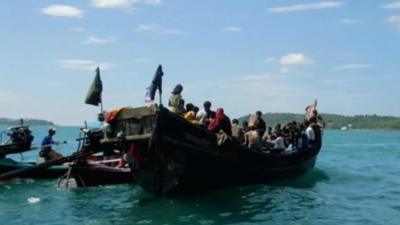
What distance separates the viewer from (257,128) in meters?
21.3

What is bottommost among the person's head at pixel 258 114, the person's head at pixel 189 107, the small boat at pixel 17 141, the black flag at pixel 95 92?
the small boat at pixel 17 141

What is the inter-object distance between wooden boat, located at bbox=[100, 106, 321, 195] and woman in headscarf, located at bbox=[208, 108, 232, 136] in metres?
0.45

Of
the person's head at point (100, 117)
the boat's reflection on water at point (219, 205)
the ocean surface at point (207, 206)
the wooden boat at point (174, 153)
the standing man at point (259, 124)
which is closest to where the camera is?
the boat's reflection on water at point (219, 205)

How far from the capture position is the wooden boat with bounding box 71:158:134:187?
20.8 meters

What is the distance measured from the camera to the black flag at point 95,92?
63.6ft

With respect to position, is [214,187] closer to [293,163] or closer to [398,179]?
[293,163]

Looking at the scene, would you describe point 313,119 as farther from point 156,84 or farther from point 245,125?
point 156,84

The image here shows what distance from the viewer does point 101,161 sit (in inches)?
910

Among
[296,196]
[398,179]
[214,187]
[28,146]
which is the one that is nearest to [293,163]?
[296,196]

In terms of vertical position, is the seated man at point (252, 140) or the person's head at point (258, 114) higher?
the person's head at point (258, 114)

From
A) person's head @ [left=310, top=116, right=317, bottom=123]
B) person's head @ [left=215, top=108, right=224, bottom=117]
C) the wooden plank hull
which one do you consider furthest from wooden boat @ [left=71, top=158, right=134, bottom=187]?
person's head @ [left=310, top=116, right=317, bottom=123]

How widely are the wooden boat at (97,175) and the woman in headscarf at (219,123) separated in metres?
4.91

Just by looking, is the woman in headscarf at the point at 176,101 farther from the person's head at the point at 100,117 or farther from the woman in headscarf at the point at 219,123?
the person's head at the point at 100,117

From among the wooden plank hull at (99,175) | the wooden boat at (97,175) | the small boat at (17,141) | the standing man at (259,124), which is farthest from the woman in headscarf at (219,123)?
the small boat at (17,141)
